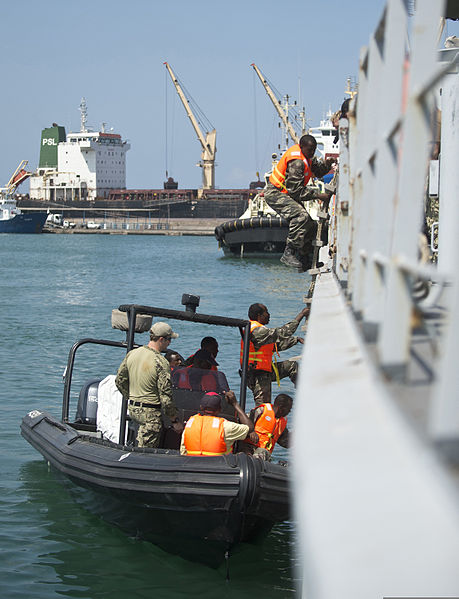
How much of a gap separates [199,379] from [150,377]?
29.5 inches

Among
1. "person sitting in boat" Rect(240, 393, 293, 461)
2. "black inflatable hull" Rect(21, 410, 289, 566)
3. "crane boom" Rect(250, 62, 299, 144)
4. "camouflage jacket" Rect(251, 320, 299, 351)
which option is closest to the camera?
"black inflatable hull" Rect(21, 410, 289, 566)

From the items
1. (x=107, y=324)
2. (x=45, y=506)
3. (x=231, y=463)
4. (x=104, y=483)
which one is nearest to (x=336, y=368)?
(x=231, y=463)

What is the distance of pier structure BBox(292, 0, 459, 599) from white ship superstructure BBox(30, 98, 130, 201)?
372 ft

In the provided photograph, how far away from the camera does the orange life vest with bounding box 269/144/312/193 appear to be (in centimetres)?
739

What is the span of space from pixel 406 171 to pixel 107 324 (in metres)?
22.2

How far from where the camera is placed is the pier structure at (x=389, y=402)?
1064 millimetres

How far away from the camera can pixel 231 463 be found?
20.2 ft

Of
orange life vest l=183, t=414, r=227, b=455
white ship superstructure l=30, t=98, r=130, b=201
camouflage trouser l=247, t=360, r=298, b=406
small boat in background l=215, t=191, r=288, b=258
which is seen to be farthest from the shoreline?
orange life vest l=183, t=414, r=227, b=455

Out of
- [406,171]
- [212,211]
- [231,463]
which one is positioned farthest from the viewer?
[212,211]

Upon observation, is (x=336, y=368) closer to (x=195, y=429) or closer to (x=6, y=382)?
(x=195, y=429)

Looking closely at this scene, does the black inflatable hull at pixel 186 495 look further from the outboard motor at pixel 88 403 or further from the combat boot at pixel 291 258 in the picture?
the combat boot at pixel 291 258

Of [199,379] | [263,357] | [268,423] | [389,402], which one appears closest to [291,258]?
[263,357]

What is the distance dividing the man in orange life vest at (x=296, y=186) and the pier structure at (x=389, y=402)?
4.45m

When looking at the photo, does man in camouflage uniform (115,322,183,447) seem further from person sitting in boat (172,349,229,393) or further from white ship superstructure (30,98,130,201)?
white ship superstructure (30,98,130,201)
